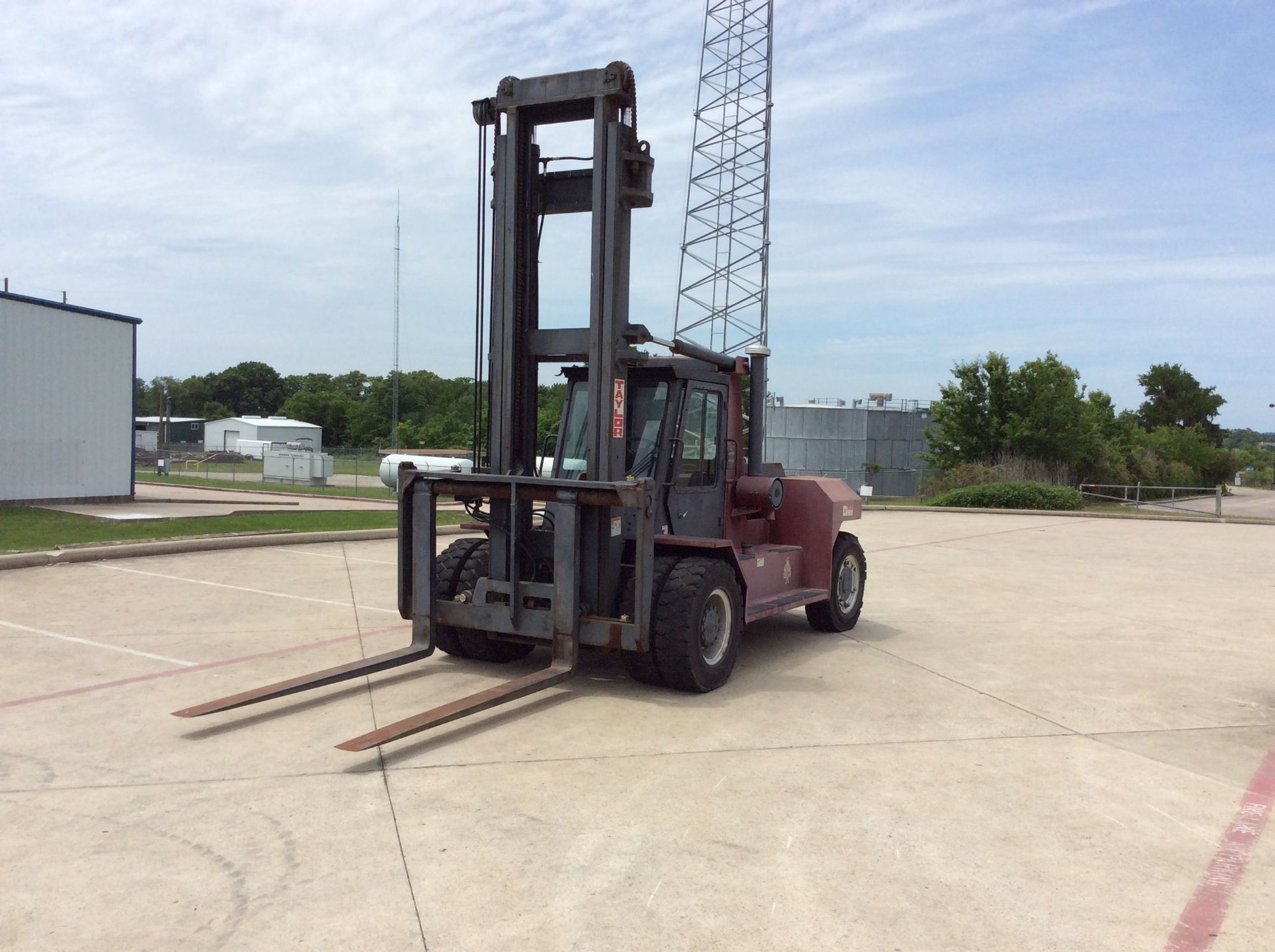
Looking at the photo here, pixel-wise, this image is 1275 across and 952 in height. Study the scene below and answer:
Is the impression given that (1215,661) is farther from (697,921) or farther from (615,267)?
(697,921)

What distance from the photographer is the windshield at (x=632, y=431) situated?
776 cm

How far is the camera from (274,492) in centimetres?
3123

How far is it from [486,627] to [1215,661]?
6.44m

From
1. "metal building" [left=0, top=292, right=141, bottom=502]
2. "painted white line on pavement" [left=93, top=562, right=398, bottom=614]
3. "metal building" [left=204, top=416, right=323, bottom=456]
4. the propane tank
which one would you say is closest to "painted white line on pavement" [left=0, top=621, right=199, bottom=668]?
"painted white line on pavement" [left=93, top=562, right=398, bottom=614]

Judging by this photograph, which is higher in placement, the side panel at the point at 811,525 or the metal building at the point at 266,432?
the metal building at the point at 266,432

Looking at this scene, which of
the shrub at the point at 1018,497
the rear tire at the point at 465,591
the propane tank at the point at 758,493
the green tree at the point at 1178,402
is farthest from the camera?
the green tree at the point at 1178,402

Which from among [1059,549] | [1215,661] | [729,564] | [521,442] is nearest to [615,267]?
[521,442]

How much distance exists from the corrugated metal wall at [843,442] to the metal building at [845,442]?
0.11 feet

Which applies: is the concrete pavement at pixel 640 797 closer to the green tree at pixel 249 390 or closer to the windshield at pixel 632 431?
the windshield at pixel 632 431

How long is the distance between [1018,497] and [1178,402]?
62314 mm

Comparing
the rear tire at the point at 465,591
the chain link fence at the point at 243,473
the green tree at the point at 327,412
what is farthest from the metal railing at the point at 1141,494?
the green tree at the point at 327,412

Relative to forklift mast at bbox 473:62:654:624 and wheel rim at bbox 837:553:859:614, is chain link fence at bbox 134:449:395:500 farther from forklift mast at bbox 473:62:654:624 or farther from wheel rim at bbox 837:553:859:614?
forklift mast at bbox 473:62:654:624

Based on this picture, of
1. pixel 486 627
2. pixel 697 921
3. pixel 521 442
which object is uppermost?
pixel 521 442

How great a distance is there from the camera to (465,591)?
771cm
